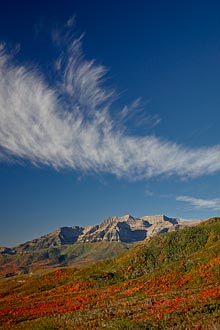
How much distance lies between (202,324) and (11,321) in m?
34.3

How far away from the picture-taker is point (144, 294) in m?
49.5

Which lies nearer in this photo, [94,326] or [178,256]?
[94,326]

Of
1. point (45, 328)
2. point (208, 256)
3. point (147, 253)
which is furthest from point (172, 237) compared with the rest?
point (45, 328)

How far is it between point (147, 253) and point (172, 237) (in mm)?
9643

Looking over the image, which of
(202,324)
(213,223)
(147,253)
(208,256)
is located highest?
(213,223)

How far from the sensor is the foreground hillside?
28.8 metres

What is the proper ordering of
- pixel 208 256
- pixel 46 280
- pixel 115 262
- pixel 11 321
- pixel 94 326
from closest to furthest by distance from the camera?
pixel 94 326
pixel 11 321
pixel 208 256
pixel 115 262
pixel 46 280

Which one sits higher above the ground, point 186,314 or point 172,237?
point 172,237

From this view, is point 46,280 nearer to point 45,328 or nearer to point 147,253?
point 147,253

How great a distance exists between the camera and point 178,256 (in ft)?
253

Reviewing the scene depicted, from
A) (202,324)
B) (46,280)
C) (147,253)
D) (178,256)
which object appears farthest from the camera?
(46,280)

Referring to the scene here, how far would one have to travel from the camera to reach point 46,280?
332 ft

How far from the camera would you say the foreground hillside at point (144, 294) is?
94.6 ft

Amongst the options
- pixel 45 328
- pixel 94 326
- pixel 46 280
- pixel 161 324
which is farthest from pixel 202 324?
pixel 46 280
